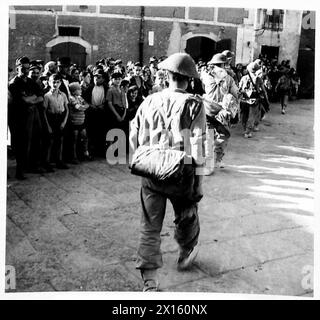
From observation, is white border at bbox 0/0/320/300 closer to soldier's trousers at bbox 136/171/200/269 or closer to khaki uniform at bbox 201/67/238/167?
soldier's trousers at bbox 136/171/200/269

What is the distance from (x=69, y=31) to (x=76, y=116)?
7.66 meters

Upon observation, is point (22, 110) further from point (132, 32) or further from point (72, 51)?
point (72, 51)

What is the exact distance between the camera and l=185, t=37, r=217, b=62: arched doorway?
1518cm

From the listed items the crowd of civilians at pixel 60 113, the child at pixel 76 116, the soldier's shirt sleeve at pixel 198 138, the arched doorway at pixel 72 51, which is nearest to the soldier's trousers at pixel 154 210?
the soldier's shirt sleeve at pixel 198 138

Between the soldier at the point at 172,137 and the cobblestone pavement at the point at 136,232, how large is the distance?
0.32 meters

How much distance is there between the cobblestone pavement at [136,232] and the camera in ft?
11.5

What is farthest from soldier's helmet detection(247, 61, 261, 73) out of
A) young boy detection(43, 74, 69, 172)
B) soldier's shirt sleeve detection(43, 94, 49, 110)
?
soldier's shirt sleeve detection(43, 94, 49, 110)

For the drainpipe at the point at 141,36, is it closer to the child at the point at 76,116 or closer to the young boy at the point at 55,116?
the child at the point at 76,116

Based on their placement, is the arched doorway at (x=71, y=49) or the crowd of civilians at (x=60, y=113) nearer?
the crowd of civilians at (x=60, y=113)

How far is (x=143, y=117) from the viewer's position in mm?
3336

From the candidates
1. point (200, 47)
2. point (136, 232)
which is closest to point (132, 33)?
point (200, 47)

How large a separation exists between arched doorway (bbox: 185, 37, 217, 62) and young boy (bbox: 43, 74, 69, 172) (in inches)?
378
